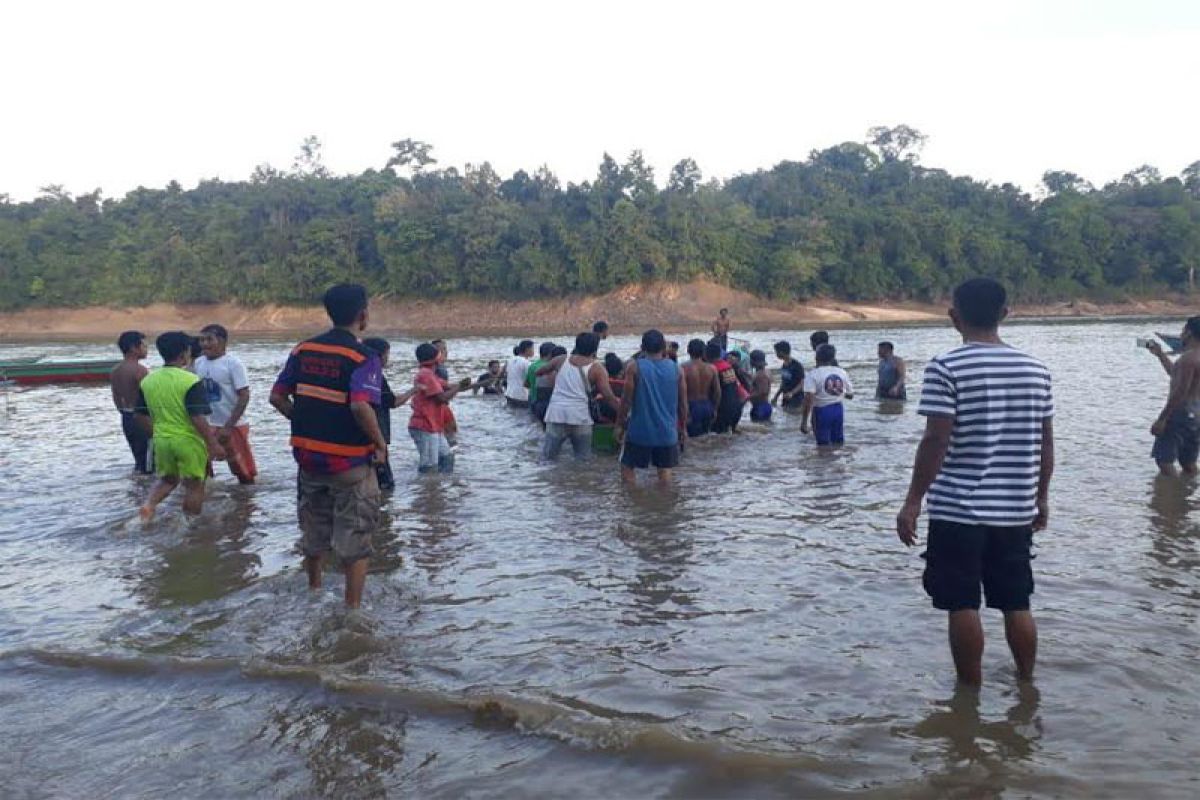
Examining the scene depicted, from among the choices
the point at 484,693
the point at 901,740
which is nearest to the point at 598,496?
the point at 484,693

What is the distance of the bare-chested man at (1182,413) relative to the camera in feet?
25.1

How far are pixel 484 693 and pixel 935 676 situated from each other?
2.13m

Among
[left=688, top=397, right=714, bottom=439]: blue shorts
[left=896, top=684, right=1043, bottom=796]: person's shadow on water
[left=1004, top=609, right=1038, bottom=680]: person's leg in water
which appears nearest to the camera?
[left=896, top=684, right=1043, bottom=796]: person's shadow on water

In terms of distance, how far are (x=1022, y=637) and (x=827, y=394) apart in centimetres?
692

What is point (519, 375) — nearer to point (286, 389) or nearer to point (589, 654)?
point (286, 389)

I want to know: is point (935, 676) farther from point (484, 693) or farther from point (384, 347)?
point (384, 347)

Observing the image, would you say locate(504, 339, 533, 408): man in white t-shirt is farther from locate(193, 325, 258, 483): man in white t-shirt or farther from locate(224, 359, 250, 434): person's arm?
locate(224, 359, 250, 434): person's arm

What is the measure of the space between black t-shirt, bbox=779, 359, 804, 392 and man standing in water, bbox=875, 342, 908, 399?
6.81 ft

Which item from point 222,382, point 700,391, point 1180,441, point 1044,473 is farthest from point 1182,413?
point 222,382

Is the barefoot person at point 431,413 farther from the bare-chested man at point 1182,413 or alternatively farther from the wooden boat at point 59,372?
the wooden boat at point 59,372

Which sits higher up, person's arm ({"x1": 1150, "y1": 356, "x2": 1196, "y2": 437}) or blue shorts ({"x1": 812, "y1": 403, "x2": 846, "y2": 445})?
person's arm ({"x1": 1150, "y1": 356, "x2": 1196, "y2": 437})

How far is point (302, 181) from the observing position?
73.8 meters

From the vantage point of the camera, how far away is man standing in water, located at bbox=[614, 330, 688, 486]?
8555 millimetres

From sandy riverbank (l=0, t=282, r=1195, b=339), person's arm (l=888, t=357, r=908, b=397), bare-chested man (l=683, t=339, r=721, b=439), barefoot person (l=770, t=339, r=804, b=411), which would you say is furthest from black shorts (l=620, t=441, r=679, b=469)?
sandy riverbank (l=0, t=282, r=1195, b=339)
